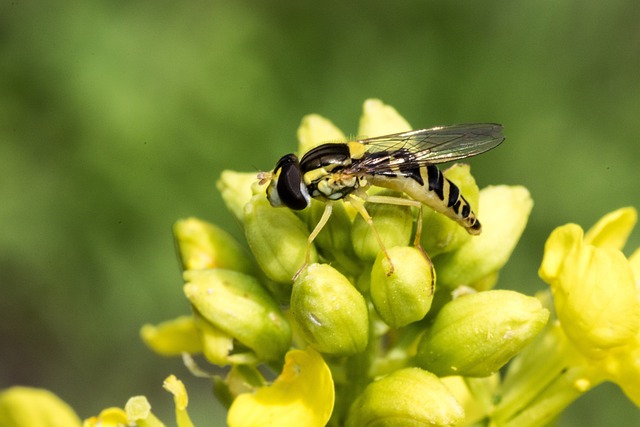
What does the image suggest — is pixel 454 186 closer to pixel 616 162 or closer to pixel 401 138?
pixel 401 138

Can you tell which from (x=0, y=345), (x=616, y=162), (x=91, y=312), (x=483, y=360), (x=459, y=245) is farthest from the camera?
(x=0, y=345)

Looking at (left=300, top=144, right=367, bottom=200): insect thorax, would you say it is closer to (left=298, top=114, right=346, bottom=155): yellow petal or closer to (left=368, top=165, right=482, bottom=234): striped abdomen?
(left=368, top=165, right=482, bottom=234): striped abdomen

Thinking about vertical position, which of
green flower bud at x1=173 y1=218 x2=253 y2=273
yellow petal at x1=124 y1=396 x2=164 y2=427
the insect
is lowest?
yellow petal at x1=124 y1=396 x2=164 y2=427

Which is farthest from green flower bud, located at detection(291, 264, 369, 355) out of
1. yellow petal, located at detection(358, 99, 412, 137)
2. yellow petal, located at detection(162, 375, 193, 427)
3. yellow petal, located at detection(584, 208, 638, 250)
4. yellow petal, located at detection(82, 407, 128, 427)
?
yellow petal, located at detection(584, 208, 638, 250)

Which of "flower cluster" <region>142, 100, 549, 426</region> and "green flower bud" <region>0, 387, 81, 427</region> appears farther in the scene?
"green flower bud" <region>0, 387, 81, 427</region>

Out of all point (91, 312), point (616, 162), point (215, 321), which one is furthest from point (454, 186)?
point (91, 312)

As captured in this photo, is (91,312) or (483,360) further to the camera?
(91,312)
